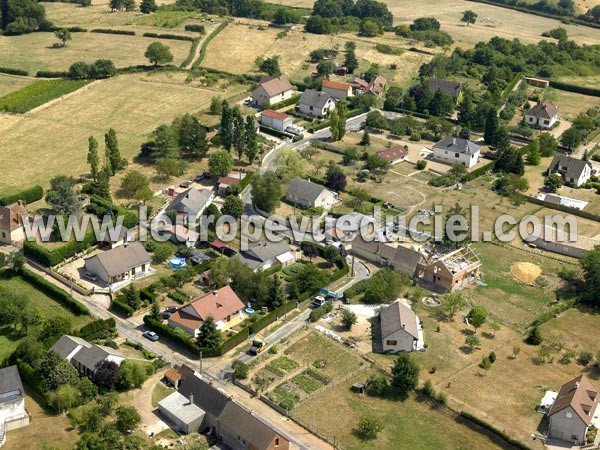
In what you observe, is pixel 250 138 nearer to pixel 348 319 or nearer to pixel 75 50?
pixel 348 319

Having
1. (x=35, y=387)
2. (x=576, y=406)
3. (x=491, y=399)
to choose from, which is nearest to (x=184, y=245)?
(x=35, y=387)

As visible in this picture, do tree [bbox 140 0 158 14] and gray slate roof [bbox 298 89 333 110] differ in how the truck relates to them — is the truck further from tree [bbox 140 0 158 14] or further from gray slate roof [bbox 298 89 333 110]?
tree [bbox 140 0 158 14]

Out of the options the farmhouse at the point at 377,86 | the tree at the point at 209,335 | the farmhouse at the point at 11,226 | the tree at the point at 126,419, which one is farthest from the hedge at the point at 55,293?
the farmhouse at the point at 377,86

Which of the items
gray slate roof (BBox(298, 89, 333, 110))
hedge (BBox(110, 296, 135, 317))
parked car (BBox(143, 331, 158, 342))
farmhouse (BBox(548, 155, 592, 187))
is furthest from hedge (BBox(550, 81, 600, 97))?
parked car (BBox(143, 331, 158, 342))

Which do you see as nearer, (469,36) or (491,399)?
(491,399)

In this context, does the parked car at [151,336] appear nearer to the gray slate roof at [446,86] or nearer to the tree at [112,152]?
the tree at [112,152]

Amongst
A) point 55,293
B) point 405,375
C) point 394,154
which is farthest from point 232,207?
point 405,375

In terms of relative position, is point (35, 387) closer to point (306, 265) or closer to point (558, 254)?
point (306, 265)

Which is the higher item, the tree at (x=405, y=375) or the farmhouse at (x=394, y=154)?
the farmhouse at (x=394, y=154)
